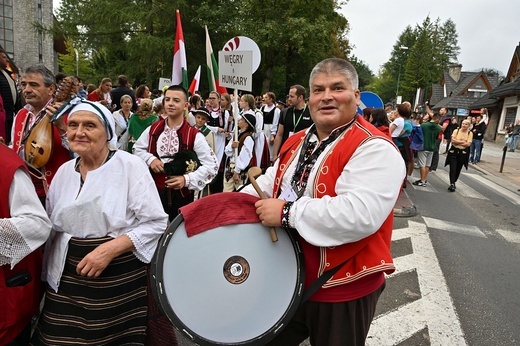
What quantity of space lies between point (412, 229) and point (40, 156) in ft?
17.8

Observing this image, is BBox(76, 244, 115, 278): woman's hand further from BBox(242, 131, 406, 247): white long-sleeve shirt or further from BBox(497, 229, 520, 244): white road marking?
BBox(497, 229, 520, 244): white road marking

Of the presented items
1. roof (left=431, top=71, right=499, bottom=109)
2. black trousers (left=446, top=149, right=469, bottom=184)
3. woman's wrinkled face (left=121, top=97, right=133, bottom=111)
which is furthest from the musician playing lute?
roof (left=431, top=71, right=499, bottom=109)

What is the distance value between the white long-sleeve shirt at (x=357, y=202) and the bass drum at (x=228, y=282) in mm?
197

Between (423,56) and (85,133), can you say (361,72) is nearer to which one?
(423,56)

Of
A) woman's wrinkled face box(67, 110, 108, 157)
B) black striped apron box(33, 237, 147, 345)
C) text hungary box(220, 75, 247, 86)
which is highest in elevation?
text hungary box(220, 75, 247, 86)

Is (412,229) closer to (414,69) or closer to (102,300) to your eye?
(102,300)

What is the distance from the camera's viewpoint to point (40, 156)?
2.76 m

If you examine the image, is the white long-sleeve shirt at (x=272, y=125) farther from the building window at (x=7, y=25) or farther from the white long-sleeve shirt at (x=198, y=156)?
the building window at (x=7, y=25)

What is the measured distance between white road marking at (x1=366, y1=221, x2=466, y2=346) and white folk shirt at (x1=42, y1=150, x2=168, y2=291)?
2090mm

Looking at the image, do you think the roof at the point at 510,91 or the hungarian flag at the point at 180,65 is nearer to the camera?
the hungarian flag at the point at 180,65

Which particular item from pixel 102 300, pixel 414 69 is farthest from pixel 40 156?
pixel 414 69

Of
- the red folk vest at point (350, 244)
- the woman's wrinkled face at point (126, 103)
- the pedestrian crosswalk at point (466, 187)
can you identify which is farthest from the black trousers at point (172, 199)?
the pedestrian crosswalk at point (466, 187)

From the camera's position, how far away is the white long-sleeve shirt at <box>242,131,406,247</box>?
1.46m

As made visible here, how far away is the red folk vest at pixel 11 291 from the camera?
1757mm
